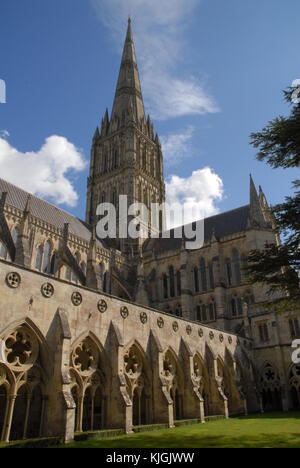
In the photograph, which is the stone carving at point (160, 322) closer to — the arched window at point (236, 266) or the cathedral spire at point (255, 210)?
the arched window at point (236, 266)

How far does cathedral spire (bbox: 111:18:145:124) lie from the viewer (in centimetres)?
5919

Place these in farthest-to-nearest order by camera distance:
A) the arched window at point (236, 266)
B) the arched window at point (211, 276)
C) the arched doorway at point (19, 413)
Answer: the arched window at point (211, 276), the arched window at point (236, 266), the arched doorway at point (19, 413)

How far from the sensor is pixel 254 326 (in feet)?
103

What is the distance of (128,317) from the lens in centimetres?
1873

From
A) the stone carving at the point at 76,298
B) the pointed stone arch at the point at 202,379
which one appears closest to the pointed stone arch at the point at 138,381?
the stone carving at the point at 76,298

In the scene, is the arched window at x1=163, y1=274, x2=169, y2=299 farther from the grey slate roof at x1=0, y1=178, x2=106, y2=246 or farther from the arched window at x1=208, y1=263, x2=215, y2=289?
the grey slate roof at x1=0, y1=178, x2=106, y2=246

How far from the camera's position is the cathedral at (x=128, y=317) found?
45.5 ft

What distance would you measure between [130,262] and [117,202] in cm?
1016

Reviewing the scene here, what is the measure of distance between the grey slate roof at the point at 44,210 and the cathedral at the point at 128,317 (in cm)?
23

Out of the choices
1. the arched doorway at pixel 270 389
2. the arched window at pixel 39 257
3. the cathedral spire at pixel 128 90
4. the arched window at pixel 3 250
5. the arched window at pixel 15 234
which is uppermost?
the cathedral spire at pixel 128 90

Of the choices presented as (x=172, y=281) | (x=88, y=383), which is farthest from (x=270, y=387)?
(x=88, y=383)

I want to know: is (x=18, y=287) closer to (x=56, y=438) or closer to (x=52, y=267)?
(x=56, y=438)

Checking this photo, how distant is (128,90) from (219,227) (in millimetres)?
30737
